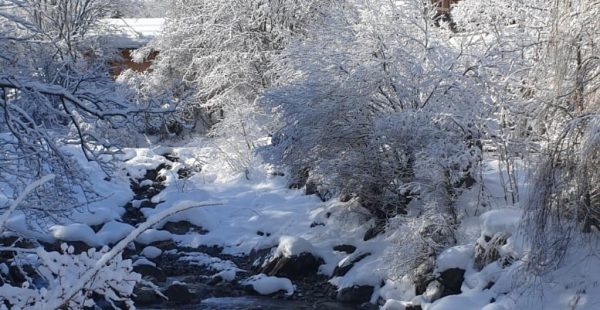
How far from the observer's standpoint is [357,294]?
13680 millimetres

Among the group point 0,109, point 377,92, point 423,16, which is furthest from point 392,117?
point 0,109

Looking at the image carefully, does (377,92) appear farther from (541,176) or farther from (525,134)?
(541,176)

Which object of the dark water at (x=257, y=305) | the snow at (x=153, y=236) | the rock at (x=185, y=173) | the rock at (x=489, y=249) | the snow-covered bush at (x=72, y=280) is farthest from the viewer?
the rock at (x=185, y=173)

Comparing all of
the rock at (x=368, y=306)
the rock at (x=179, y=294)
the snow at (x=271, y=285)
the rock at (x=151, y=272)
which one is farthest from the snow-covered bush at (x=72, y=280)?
the rock at (x=151, y=272)

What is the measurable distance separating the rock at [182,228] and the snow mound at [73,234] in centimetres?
219

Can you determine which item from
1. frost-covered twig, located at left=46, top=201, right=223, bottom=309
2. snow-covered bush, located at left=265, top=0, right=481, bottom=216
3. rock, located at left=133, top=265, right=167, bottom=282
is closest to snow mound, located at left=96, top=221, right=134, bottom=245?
rock, located at left=133, top=265, right=167, bottom=282

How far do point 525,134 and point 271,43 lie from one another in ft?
35.6

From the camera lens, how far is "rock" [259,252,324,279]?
1518 cm

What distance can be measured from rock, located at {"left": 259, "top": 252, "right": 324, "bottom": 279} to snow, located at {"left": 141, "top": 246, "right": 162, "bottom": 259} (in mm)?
2795

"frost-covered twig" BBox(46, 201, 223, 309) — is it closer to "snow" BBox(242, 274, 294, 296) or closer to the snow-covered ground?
the snow-covered ground

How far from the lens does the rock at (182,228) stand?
19.3m

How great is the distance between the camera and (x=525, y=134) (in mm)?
13133

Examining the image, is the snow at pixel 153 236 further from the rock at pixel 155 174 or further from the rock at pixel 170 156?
the rock at pixel 170 156

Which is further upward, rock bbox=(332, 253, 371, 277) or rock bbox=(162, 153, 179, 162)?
rock bbox=(332, 253, 371, 277)
